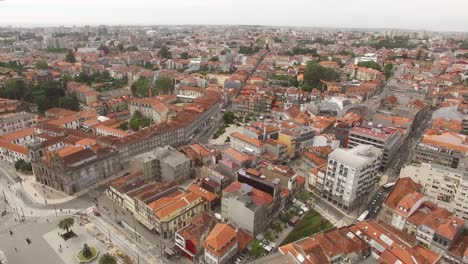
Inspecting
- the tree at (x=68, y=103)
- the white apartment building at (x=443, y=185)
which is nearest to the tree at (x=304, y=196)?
the white apartment building at (x=443, y=185)

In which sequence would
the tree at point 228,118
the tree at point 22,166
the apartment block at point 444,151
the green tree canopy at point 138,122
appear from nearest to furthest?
1. the apartment block at point 444,151
2. the tree at point 22,166
3. the green tree canopy at point 138,122
4. the tree at point 228,118

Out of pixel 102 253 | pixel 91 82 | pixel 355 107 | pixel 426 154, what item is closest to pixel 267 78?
pixel 355 107

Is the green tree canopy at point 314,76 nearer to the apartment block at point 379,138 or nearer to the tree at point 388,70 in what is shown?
the tree at point 388,70

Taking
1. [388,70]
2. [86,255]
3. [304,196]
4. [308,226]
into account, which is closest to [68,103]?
[86,255]

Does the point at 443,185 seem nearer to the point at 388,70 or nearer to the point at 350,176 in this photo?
the point at 350,176

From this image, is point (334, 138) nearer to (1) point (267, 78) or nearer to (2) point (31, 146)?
(2) point (31, 146)

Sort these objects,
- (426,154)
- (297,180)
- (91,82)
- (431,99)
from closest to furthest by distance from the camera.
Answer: (297,180) → (426,154) → (431,99) → (91,82)
